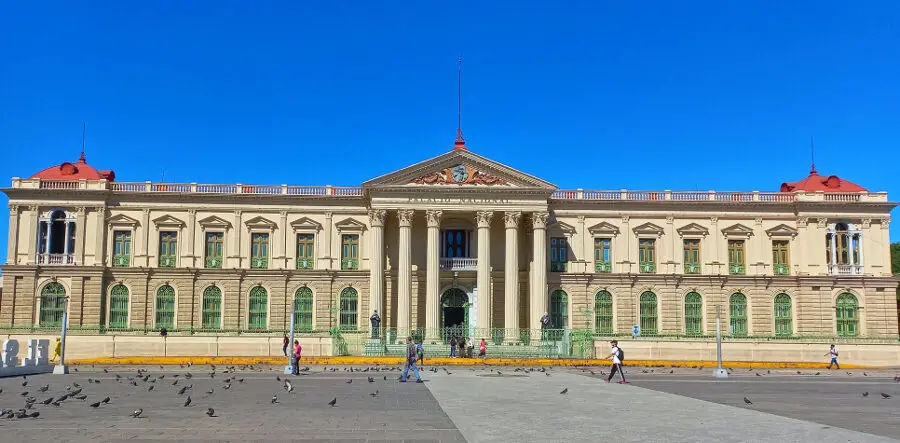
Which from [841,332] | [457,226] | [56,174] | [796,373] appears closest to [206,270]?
[56,174]

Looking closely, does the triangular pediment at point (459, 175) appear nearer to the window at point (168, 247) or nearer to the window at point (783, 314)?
the window at point (168, 247)

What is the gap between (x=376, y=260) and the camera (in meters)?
50.2

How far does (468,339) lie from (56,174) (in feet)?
93.2

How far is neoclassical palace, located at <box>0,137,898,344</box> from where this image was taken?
167 ft

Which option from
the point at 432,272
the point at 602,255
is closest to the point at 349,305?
the point at 432,272

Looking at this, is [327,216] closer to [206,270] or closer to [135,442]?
[206,270]

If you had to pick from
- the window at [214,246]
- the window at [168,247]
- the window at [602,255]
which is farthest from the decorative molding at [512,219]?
the window at [168,247]

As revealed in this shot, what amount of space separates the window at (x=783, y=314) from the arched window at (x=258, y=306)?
3266 cm

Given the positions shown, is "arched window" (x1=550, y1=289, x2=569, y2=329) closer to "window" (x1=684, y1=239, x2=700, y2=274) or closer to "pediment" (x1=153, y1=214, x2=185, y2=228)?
"window" (x1=684, y1=239, x2=700, y2=274)

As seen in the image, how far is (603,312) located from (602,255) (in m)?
3.67

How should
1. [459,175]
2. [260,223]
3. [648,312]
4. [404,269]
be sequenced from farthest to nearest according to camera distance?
1. [648,312]
2. [260,223]
3. [459,175]
4. [404,269]

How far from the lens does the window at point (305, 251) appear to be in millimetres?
54062

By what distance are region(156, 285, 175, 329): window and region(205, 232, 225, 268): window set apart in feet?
10.0

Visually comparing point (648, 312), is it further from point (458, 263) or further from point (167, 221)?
point (167, 221)
